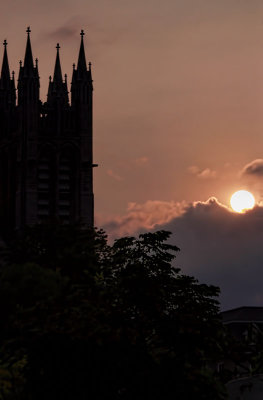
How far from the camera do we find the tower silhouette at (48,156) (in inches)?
5807

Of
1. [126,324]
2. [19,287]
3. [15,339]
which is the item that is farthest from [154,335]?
[19,287]

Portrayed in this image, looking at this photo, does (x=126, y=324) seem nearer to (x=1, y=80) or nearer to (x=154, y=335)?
(x=154, y=335)

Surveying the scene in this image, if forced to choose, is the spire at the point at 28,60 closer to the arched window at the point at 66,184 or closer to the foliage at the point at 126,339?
the arched window at the point at 66,184

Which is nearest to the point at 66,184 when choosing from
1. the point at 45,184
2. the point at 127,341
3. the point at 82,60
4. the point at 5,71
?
the point at 45,184

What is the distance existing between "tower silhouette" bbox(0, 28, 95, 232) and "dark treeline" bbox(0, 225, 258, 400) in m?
87.8

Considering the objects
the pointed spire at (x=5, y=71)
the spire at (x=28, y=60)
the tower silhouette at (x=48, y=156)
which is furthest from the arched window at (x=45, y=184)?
the pointed spire at (x=5, y=71)

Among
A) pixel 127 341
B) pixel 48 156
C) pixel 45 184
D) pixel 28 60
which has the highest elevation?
pixel 28 60

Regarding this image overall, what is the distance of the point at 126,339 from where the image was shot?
174ft

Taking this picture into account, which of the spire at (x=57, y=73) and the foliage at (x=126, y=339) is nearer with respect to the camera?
the foliage at (x=126, y=339)

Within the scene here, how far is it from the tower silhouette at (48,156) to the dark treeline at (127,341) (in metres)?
87.8

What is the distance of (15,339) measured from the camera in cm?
5450

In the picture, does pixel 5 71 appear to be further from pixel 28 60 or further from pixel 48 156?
pixel 48 156

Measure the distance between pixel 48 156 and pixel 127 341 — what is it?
98162mm

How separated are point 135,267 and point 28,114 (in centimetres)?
9421
